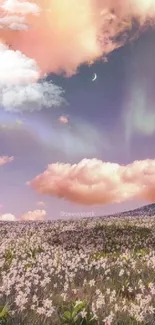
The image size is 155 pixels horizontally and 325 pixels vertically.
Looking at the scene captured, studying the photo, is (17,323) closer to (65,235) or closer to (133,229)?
(65,235)

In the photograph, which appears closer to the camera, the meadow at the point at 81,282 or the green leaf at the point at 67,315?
the green leaf at the point at 67,315

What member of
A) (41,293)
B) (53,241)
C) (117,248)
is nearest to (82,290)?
(41,293)

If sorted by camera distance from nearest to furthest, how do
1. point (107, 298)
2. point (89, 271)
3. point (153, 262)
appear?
point (107, 298), point (89, 271), point (153, 262)

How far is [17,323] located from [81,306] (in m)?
1.22

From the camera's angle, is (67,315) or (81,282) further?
(81,282)

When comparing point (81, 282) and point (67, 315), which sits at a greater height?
point (81, 282)

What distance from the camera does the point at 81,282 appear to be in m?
13.5

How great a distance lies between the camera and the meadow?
8.95 m

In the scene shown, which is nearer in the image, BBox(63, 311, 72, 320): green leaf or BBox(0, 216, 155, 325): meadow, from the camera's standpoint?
BBox(63, 311, 72, 320): green leaf

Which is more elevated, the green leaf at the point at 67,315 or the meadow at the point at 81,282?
the meadow at the point at 81,282

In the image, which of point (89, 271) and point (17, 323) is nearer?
point (17, 323)

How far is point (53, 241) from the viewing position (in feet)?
85.2

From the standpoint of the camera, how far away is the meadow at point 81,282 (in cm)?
895

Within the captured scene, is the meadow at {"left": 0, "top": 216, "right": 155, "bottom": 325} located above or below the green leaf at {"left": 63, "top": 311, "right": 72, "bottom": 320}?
above
